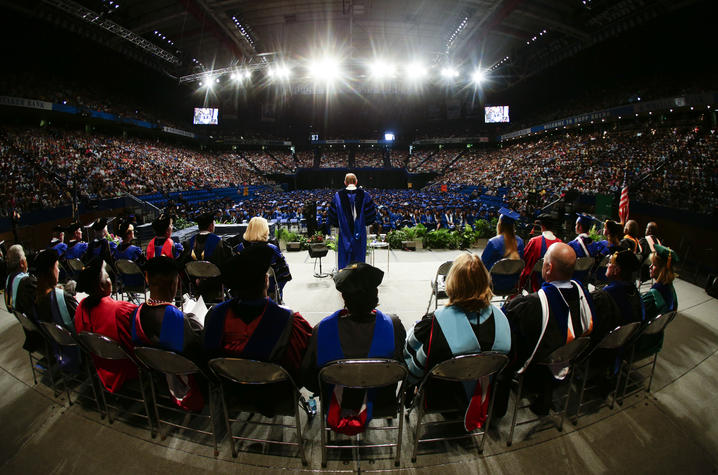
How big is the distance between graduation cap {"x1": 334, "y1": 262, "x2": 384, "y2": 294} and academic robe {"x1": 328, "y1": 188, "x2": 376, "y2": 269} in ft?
10.8

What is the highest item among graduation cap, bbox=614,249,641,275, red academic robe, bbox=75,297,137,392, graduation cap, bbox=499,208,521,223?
graduation cap, bbox=499,208,521,223

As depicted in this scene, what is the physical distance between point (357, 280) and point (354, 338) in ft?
1.23

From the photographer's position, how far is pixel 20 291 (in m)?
2.78

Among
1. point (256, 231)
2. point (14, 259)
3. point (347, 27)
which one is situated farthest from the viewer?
point (347, 27)

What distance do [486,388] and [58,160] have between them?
82.1 ft

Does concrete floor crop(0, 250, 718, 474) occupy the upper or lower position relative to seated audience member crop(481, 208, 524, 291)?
lower

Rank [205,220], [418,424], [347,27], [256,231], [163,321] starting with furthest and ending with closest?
[347,27] → [205,220] → [256,231] → [163,321] → [418,424]

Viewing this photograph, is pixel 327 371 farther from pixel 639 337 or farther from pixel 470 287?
pixel 639 337

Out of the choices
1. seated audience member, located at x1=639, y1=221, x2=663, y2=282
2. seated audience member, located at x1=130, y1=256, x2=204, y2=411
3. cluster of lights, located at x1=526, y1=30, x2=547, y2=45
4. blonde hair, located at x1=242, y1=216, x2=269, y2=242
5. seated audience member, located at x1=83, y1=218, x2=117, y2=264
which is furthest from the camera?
cluster of lights, located at x1=526, y1=30, x2=547, y2=45

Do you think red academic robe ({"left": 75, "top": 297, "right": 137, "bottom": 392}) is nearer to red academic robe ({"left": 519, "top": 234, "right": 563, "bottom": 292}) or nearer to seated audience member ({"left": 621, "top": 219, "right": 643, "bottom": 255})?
red academic robe ({"left": 519, "top": 234, "right": 563, "bottom": 292})

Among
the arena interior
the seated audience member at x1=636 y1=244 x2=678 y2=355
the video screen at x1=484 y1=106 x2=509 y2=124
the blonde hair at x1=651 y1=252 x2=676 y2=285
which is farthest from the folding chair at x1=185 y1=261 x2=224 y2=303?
the video screen at x1=484 y1=106 x2=509 y2=124

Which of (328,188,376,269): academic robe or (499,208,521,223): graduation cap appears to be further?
(328,188,376,269): academic robe

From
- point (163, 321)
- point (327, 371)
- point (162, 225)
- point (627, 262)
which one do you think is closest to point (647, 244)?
point (627, 262)

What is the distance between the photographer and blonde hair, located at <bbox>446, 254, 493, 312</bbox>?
1955 millimetres
